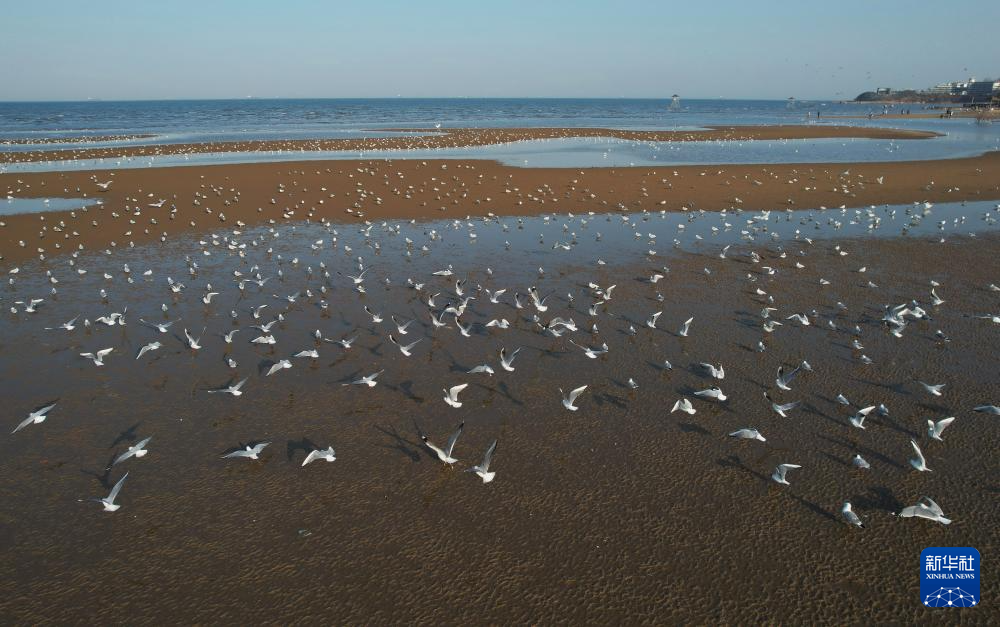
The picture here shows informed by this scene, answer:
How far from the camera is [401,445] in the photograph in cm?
993

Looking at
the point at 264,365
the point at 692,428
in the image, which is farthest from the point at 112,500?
the point at 692,428

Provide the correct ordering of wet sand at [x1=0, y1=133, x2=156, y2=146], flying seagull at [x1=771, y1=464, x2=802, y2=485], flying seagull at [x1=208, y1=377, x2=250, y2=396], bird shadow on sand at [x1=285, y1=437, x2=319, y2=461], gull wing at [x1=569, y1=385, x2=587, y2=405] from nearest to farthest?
flying seagull at [x1=771, y1=464, x2=802, y2=485], bird shadow on sand at [x1=285, y1=437, x2=319, y2=461], gull wing at [x1=569, y1=385, x2=587, y2=405], flying seagull at [x1=208, y1=377, x2=250, y2=396], wet sand at [x1=0, y1=133, x2=156, y2=146]

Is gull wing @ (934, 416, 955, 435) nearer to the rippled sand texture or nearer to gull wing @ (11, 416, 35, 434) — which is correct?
the rippled sand texture

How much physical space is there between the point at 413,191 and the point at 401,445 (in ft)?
81.0

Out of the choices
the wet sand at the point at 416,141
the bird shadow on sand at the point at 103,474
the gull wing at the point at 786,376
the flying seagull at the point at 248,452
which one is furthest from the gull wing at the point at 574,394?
the wet sand at the point at 416,141

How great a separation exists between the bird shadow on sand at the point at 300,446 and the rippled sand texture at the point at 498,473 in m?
0.05

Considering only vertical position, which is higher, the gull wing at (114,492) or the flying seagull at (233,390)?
the flying seagull at (233,390)

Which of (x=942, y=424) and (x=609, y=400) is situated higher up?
(x=942, y=424)

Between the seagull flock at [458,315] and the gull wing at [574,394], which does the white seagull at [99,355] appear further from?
the gull wing at [574,394]

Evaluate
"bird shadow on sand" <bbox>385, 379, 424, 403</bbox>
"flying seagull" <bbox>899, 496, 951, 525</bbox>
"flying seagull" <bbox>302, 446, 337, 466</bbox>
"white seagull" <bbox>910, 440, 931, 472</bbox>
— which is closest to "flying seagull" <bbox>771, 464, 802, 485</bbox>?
"flying seagull" <bbox>899, 496, 951, 525</bbox>

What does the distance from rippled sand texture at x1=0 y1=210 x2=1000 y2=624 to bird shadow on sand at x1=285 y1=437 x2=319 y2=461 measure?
2.1 inches

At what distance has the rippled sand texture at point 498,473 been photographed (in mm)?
7121

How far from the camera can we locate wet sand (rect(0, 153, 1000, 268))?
26.0 metres

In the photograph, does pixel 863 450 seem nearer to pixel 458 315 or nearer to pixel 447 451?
pixel 447 451
